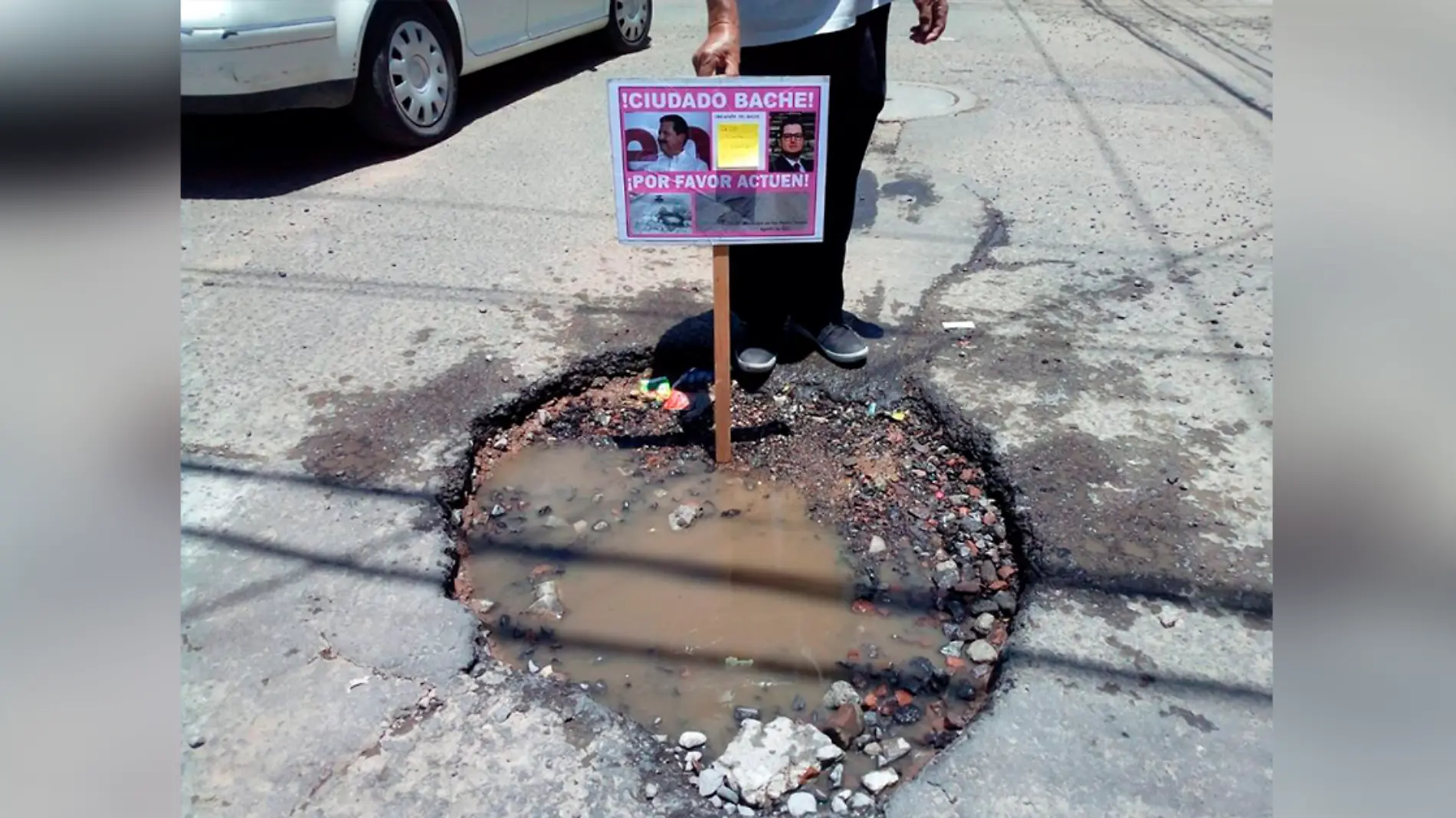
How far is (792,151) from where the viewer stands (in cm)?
294

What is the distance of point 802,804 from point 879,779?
188mm

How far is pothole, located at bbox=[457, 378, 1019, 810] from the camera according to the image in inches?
89.7

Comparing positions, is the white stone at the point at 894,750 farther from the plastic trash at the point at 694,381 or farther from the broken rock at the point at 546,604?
the plastic trash at the point at 694,381

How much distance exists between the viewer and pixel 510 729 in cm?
215

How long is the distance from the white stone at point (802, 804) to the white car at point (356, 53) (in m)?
4.07

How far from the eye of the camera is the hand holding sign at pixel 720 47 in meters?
2.81

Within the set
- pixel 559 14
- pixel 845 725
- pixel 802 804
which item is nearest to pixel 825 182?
pixel 845 725

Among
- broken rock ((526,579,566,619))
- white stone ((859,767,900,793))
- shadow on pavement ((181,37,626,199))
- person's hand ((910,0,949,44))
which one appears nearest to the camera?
white stone ((859,767,900,793))

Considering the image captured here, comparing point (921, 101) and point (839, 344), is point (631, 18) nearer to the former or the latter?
point (921, 101)

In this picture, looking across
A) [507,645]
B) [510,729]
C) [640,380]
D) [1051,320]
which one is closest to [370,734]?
[510,729]

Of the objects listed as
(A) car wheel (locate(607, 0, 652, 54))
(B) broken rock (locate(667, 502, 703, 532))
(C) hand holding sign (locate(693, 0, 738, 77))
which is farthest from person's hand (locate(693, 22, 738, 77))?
(A) car wheel (locate(607, 0, 652, 54))

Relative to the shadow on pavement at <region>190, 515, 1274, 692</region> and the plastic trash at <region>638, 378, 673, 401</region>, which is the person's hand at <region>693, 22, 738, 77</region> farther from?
the shadow on pavement at <region>190, 515, 1274, 692</region>

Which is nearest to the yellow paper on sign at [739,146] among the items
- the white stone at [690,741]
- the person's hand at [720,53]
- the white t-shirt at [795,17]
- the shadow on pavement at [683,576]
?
the person's hand at [720,53]

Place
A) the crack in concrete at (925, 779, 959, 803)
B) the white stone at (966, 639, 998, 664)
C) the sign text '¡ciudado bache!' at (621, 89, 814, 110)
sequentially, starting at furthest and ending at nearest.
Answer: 1. the sign text '¡ciudado bache!' at (621, 89, 814, 110)
2. the white stone at (966, 639, 998, 664)
3. the crack in concrete at (925, 779, 959, 803)
